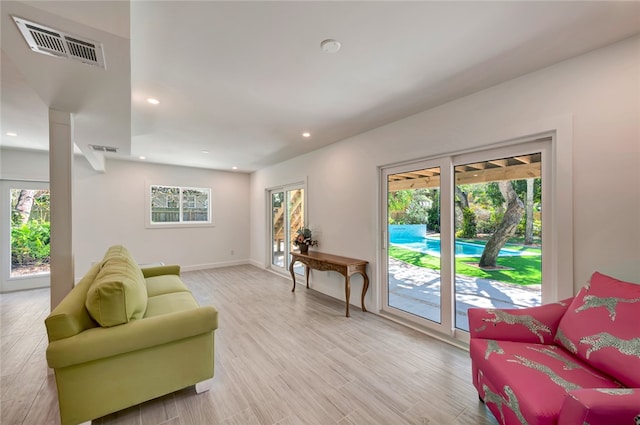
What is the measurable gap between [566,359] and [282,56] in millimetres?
2673

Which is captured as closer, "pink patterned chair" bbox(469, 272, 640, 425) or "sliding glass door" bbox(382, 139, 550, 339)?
"pink patterned chair" bbox(469, 272, 640, 425)

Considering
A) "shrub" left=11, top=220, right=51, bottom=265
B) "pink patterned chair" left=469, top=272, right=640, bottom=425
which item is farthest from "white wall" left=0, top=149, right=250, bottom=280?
"pink patterned chair" left=469, top=272, right=640, bottom=425

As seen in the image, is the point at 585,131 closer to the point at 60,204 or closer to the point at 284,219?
the point at 60,204

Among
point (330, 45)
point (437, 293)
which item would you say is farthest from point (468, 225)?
point (330, 45)

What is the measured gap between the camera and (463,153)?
262 cm

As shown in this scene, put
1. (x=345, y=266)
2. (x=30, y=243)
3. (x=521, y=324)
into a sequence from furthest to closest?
(x=30, y=243)
(x=345, y=266)
(x=521, y=324)

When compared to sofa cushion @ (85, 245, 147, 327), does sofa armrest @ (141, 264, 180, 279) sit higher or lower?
lower

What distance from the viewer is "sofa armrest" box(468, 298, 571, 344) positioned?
5.59 feet

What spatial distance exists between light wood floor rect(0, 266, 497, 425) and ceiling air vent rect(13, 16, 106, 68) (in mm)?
2374

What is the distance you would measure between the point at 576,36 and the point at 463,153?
1.11 meters

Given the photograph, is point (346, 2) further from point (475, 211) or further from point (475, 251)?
point (475, 251)

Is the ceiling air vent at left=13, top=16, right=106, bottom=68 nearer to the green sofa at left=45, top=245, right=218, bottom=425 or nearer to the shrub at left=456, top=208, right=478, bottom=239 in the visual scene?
the green sofa at left=45, top=245, right=218, bottom=425

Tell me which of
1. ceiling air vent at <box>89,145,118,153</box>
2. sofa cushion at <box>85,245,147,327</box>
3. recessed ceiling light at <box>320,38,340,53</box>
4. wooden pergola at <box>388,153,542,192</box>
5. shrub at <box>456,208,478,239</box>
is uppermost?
recessed ceiling light at <box>320,38,340,53</box>

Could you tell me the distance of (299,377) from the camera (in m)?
2.13
